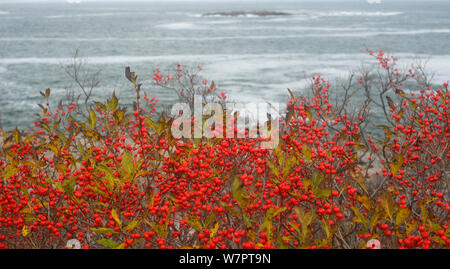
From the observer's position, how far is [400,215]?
2.56m

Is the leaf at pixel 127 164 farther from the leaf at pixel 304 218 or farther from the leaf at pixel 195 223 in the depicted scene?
the leaf at pixel 304 218

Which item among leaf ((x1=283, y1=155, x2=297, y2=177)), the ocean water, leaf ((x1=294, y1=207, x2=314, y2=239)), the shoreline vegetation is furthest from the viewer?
the ocean water

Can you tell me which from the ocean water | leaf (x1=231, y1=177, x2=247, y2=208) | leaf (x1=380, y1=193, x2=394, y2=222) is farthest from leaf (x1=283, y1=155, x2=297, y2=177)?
the ocean water

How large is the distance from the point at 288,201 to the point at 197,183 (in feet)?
2.71

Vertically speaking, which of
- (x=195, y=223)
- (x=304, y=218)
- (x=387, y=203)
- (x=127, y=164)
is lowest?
(x=195, y=223)

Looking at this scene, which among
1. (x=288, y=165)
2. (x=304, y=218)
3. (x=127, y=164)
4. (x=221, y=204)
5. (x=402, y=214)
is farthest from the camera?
(x=288, y=165)

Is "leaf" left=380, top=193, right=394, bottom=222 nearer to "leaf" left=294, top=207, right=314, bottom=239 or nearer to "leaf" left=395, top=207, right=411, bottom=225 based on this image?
"leaf" left=395, top=207, right=411, bottom=225

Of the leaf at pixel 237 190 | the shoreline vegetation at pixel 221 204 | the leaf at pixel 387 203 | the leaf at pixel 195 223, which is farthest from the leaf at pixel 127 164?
the leaf at pixel 387 203

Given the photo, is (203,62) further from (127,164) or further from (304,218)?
(304,218)

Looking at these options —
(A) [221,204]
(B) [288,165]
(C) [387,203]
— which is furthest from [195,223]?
(C) [387,203]

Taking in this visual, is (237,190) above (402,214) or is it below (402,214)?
above

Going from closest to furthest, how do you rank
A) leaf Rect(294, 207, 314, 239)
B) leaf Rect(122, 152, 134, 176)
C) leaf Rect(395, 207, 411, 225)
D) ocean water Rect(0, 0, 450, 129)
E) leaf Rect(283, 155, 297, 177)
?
leaf Rect(395, 207, 411, 225)
leaf Rect(294, 207, 314, 239)
leaf Rect(122, 152, 134, 176)
leaf Rect(283, 155, 297, 177)
ocean water Rect(0, 0, 450, 129)

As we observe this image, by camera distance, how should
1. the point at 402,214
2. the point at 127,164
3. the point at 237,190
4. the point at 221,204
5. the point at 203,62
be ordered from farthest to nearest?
1. the point at 203,62
2. the point at 127,164
3. the point at 221,204
4. the point at 402,214
5. the point at 237,190
